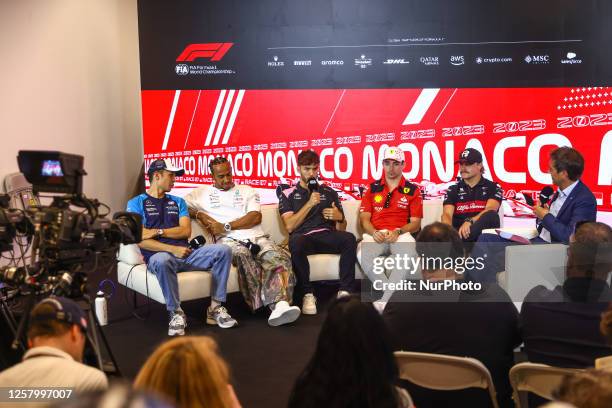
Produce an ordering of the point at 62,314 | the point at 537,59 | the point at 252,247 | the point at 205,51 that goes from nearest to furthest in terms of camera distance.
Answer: the point at 62,314 → the point at 252,247 → the point at 537,59 → the point at 205,51

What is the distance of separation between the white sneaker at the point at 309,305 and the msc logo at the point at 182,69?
2905 millimetres

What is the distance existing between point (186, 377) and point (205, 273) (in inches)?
121

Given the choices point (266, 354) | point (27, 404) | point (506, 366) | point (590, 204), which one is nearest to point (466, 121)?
point (590, 204)

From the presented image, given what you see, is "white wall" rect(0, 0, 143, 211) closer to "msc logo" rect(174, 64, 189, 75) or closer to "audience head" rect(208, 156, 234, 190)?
"msc logo" rect(174, 64, 189, 75)

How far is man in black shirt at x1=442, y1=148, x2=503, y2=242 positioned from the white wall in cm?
341

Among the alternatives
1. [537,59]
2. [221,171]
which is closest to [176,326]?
[221,171]

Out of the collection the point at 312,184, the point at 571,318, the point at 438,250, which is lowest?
the point at 571,318

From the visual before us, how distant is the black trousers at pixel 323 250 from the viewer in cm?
487

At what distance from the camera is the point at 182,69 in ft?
21.5

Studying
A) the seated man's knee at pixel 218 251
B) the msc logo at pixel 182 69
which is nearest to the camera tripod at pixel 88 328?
the seated man's knee at pixel 218 251

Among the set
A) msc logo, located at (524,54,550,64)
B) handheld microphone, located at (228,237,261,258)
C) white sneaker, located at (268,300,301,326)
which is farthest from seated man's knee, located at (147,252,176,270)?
msc logo, located at (524,54,550,64)

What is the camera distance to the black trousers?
487cm

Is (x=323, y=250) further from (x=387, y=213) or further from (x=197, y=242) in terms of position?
(x=197, y=242)

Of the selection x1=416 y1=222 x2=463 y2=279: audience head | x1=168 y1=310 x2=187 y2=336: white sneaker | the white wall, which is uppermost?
the white wall
